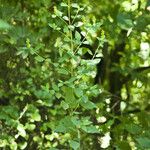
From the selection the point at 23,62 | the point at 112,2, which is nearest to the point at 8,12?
the point at 23,62

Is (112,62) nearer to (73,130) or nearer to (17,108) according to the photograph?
(17,108)

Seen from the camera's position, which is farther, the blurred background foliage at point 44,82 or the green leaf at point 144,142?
the blurred background foliage at point 44,82

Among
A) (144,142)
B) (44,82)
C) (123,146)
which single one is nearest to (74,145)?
(144,142)

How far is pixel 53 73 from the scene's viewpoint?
2.54 m

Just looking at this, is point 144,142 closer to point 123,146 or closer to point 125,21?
point 123,146

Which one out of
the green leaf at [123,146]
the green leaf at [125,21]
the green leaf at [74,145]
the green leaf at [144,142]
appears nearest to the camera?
the green leaf at [74,145]

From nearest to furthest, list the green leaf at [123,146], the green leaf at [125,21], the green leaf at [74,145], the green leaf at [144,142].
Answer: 1. the green leaf at [74,145]
2. the green leaf at [144,142]
3. the green leaf at [123,146]
4. the green leaf at [125,21]

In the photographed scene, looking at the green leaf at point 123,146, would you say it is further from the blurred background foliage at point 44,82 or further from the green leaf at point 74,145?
the green leaf at point 74,145

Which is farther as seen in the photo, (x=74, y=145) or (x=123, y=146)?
(x=123, y=146)

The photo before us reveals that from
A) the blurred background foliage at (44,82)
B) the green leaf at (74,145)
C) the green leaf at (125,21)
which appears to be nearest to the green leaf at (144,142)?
the blurred background foliage at (44,82)

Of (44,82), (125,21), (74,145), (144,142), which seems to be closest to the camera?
(74,145)

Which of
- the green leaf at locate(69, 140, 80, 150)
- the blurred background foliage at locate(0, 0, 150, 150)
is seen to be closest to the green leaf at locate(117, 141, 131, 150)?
the blurred background foliage at locate(0, 0, 150, 150)

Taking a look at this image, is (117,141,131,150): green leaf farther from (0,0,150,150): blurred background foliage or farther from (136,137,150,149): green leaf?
(136,137,150,149): green leaf

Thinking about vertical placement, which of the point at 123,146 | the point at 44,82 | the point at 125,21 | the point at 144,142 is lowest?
the point at 123,146
